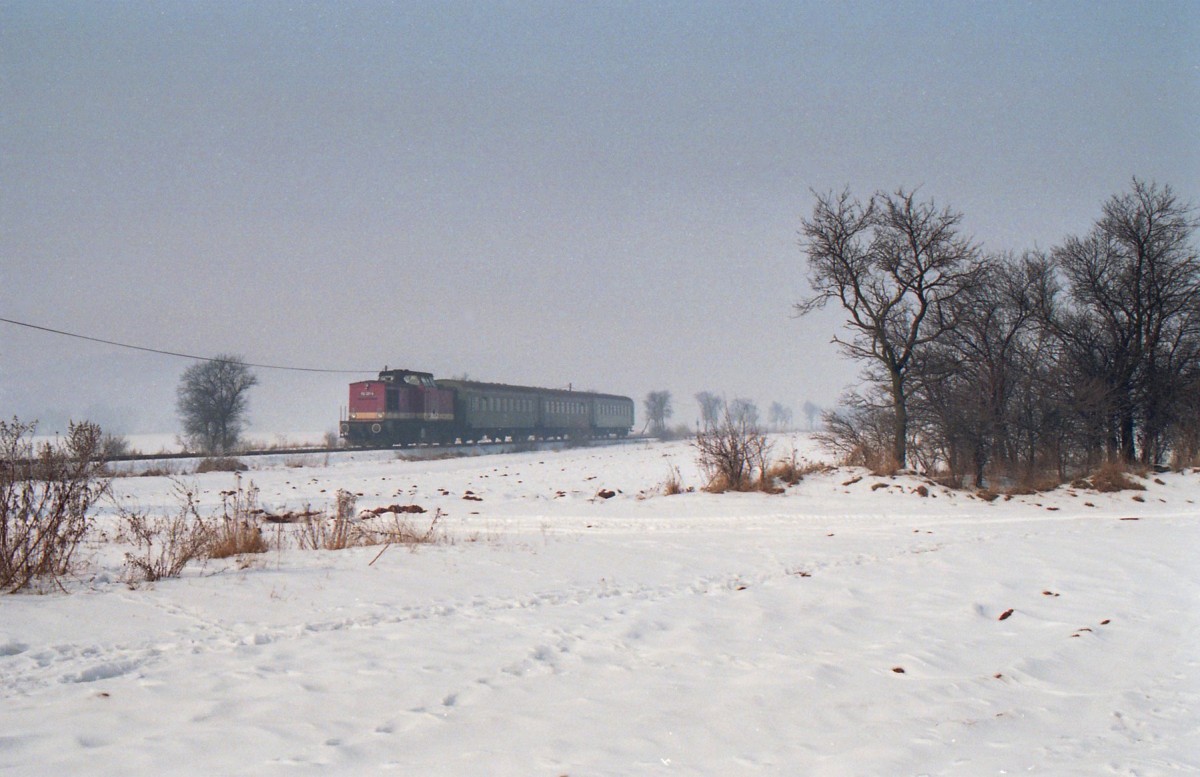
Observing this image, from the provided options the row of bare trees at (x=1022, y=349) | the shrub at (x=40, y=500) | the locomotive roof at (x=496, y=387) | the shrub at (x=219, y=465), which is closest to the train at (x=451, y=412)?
the locomotive roof at (x=496, y=387)

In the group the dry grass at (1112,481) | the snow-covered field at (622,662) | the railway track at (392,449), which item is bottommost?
the snow-covered field at (622,662)

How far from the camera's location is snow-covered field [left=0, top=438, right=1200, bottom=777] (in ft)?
12.6

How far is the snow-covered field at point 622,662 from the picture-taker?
151 inches

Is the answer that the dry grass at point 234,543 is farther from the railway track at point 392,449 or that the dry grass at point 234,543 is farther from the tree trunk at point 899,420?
the railway track at point 392,449

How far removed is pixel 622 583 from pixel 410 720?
4.26m

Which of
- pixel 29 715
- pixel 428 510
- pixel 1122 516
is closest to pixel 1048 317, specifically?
pixel 1122 516

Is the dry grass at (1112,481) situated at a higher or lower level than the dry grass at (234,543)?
higher

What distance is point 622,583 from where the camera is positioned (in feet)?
27.2

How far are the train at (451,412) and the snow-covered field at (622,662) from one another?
28.3 metres

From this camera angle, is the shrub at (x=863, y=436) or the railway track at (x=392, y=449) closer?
the shrub at (x=863, y=436)

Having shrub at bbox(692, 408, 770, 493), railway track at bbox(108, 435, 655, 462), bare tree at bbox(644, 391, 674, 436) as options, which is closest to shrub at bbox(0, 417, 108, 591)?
shrub at bbox(692, 408, 770, 493)

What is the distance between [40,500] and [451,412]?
1372 inches

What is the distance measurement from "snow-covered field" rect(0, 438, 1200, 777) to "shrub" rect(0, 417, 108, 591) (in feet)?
1.40

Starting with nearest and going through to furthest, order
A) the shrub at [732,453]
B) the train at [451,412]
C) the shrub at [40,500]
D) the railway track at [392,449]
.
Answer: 1. the shrub at [40,500]
2. the shrub at [732,453]
3. the railway track at [392,449]
4. the train at [451,412]
